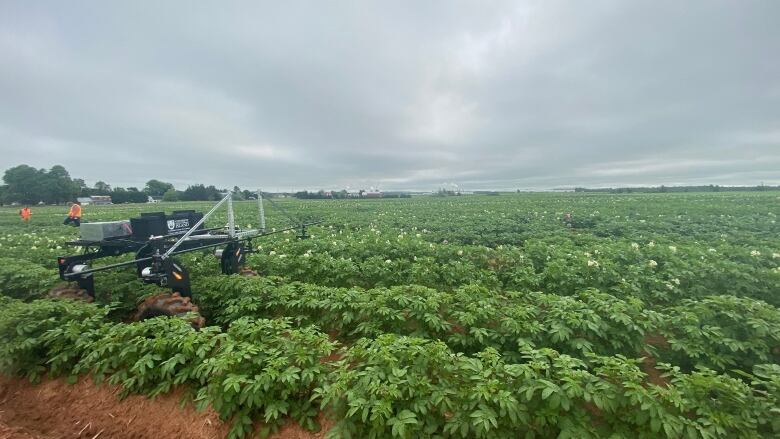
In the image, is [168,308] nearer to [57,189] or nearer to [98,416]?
[98,416]

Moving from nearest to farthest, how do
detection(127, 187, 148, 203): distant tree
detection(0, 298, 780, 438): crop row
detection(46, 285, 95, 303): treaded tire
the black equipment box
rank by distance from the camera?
detection(0, 298, 780, 438): crop row → detection(46, 285, 95, 303): treaded tire → the black equipment box → detection(127, 187, 148, 203): distant tree

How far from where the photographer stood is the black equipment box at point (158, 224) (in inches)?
265

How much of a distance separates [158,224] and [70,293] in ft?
7.29

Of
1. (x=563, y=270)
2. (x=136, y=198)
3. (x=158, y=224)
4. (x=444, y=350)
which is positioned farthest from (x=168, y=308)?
(x=136, y=198)

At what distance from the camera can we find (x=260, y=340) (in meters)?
4.34

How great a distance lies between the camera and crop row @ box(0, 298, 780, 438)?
2867 mm

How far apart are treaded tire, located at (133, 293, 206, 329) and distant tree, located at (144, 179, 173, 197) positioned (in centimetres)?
11130

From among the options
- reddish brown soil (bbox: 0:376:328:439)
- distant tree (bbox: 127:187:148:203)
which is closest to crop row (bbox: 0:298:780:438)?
reddish brown soil (bbox: 0:376:328:439)

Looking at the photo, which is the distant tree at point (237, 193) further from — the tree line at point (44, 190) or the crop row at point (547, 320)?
the tree line at point (44, 190)

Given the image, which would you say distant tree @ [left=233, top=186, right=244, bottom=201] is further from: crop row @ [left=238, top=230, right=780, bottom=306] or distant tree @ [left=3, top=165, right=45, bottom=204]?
distant tree @ [left=3, top=165, right=45, bottom=204]

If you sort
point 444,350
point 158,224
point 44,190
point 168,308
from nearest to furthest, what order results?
point 444,350, point 168,308, point 158,224, point 44,190

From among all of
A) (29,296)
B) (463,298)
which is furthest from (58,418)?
(463,298)

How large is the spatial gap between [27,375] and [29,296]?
394cm

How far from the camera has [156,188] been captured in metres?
106
